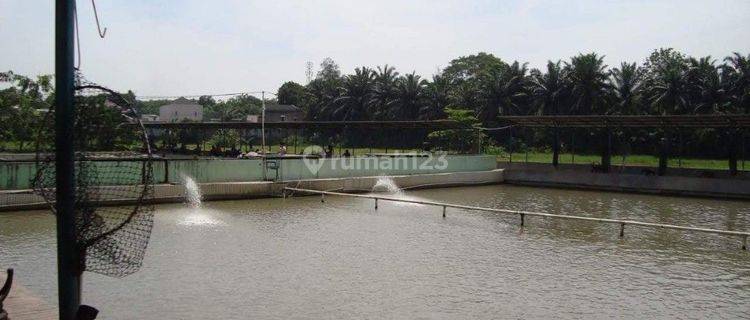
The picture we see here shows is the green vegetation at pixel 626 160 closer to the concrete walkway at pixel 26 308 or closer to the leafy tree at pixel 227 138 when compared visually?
the leafy tree at pixel 227 138

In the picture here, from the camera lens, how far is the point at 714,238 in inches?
643

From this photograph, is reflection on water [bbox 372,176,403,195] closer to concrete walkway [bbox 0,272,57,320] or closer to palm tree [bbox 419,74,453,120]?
concrete walkway [bbox 0,272,57,320]

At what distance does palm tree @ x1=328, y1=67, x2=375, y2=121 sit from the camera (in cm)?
6325

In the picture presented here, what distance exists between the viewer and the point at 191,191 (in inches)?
855

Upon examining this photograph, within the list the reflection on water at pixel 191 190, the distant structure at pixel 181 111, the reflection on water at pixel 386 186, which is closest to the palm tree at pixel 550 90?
the reflection on water at pixel 386 186

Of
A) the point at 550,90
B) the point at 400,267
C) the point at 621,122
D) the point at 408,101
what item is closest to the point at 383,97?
the point at 408,101

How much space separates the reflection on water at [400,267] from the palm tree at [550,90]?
29.5 m

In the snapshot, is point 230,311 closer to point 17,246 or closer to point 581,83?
point 17,246

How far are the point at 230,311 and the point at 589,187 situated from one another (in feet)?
83.8

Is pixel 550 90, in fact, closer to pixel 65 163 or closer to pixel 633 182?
pixel 633 182

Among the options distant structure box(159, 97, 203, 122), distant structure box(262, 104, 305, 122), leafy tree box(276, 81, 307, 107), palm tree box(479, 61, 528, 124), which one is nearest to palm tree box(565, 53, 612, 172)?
palm tree box(479, 61, 528, 124)

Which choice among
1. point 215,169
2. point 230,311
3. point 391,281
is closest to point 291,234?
point 391,281

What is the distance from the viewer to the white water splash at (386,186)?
90.2 ft

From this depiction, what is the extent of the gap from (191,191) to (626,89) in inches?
1430
